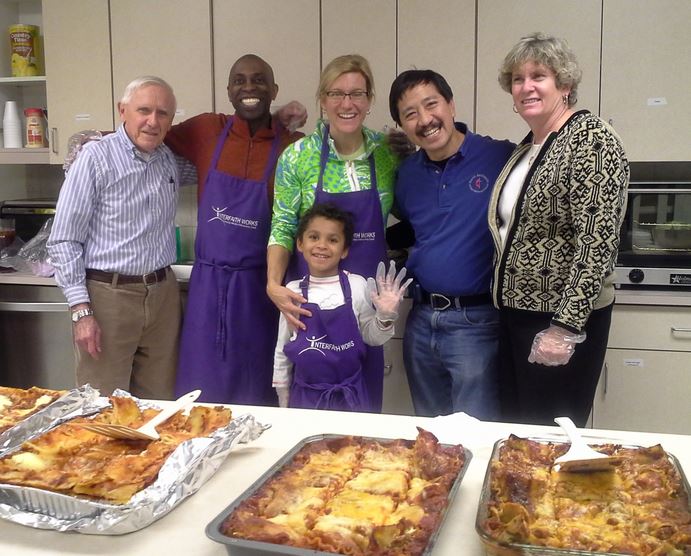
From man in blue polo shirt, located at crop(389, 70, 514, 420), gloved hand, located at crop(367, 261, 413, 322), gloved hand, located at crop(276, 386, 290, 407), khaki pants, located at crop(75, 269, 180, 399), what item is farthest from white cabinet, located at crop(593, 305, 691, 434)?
khaki pants, located at crop(75, 269, 180, 399)

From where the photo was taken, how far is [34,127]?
10.1ft

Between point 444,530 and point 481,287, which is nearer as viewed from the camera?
point 444,530

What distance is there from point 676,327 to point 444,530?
69.4 inches

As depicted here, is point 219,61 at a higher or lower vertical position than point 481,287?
higher

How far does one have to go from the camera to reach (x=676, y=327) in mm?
2318

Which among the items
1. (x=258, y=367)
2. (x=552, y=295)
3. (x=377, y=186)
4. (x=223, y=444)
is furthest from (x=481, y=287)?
(x=223, y=444)

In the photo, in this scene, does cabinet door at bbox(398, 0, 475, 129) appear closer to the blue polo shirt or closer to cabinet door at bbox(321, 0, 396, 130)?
cabinet door at bbox(321, 0, 396, 130)

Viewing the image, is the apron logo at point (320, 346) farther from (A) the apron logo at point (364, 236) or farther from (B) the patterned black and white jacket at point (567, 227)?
(B) the patterned black and white jacket at point (567, 227)

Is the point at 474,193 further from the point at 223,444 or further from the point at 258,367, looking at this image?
the point at 223,444

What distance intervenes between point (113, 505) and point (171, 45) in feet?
7.91

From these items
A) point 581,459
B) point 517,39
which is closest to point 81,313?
point 581,459

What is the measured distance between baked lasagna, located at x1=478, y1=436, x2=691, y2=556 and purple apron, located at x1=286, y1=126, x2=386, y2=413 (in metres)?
1.02

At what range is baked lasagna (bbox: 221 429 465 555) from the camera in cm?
78

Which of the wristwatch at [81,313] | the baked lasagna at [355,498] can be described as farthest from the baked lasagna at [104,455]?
the wristwatch at [81,313]
